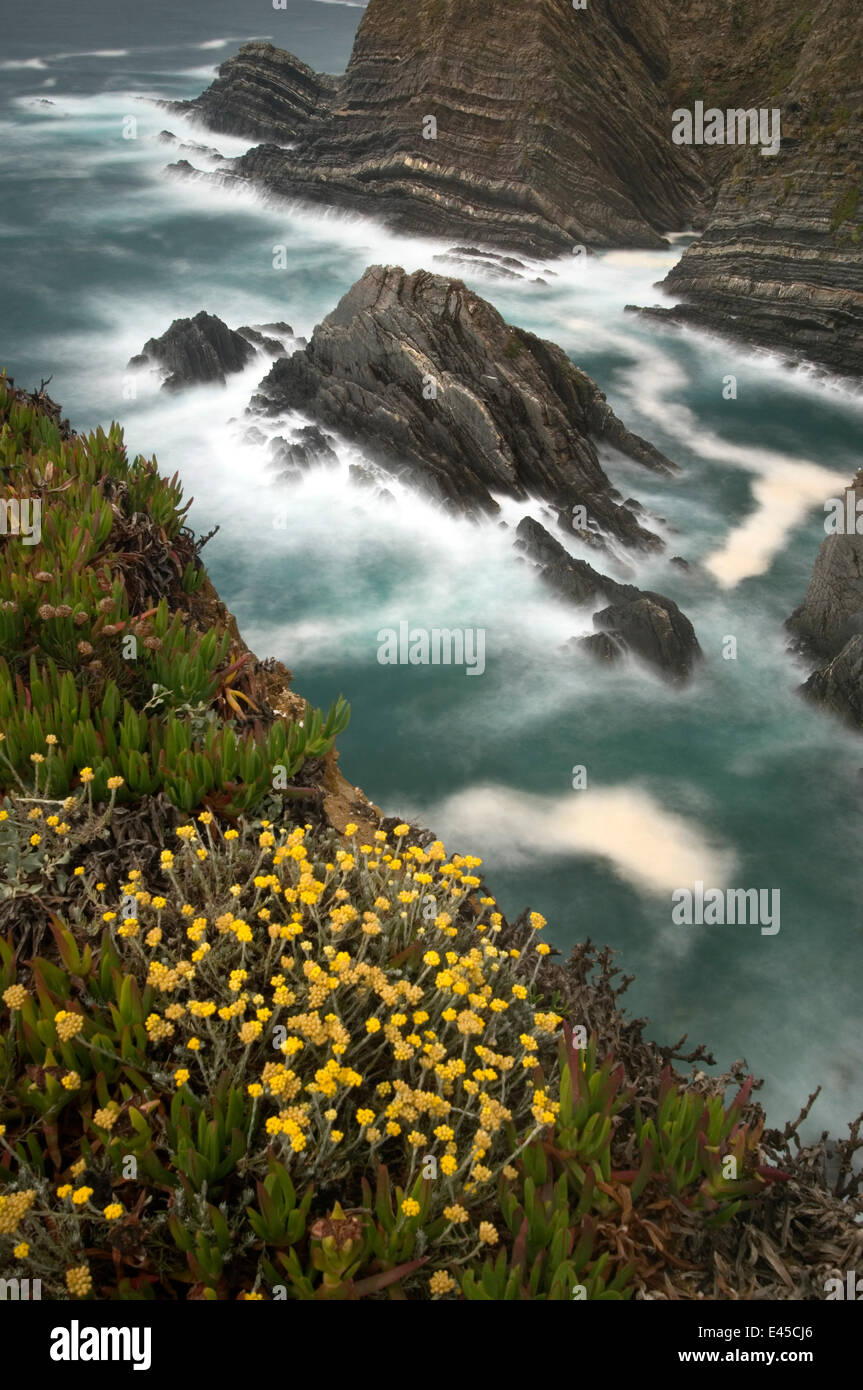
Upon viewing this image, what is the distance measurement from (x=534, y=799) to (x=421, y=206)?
28.6m

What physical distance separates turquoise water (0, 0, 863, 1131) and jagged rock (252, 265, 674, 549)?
2.86 feet

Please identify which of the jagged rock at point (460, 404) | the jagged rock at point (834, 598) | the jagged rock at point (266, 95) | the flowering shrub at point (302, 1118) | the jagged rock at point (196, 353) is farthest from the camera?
the jagged rock at point (266, 95)

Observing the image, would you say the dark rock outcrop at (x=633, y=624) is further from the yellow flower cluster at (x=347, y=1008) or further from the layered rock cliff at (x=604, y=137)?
the layered rock cliff at (x=604, y=137)

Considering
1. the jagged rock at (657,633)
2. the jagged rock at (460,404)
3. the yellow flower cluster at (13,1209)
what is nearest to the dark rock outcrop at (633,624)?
the jagged rock at (657,633)

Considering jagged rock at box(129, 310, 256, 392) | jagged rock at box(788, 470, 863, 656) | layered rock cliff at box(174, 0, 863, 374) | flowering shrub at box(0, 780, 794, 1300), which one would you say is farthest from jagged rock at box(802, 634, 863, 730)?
layered rock cliff at box(174, 0, 863, 374)

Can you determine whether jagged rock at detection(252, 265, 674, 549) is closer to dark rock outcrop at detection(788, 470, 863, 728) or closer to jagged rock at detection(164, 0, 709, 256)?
dark rock outcrop at detection(788, 470, 863, 728)

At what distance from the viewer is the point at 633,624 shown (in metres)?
14.8

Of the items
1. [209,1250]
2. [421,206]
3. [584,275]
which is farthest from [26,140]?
[209,1250]

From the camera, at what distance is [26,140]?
40125 millimetres

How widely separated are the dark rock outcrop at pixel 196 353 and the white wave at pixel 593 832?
1428 centimetres

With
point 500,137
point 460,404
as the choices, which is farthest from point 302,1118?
point 500,137

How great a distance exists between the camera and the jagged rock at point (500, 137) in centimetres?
3328

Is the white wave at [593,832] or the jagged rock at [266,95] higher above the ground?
the jagged rock at [266,95]

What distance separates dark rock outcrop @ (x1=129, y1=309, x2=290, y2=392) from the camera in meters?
22.3
